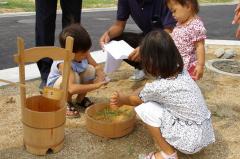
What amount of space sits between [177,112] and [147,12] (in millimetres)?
1624

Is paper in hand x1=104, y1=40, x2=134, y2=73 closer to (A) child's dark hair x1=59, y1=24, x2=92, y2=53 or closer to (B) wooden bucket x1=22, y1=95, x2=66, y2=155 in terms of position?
(A) child's dark hair x1=59, y1=24, x2=92, y2=53

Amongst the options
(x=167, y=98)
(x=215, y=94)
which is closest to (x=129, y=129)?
(x=167, y=98)

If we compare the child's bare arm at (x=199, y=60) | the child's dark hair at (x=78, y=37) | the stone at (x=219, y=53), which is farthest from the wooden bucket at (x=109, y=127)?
the stone at (x=219, y=53)

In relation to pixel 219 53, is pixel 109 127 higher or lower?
higher

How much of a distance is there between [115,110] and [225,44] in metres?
3.95

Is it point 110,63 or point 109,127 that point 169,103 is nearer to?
point 109,127

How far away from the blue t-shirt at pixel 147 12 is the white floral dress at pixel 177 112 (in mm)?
1360

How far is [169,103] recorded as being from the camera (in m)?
2.57

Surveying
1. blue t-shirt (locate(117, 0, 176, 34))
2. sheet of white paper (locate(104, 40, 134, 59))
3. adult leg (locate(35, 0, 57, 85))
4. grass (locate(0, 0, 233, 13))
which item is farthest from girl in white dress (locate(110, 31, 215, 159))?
grass (locate(0, 0, 233, 13))

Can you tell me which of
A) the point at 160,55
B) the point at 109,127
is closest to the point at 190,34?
the point at 160,55

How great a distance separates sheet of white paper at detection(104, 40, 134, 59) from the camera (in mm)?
3318

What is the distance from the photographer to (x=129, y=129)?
118 inches

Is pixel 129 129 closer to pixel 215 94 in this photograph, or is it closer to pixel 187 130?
pixel 187 130

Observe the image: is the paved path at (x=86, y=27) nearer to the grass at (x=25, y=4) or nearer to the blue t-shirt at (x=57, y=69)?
the grass at (x=25, y=4)
